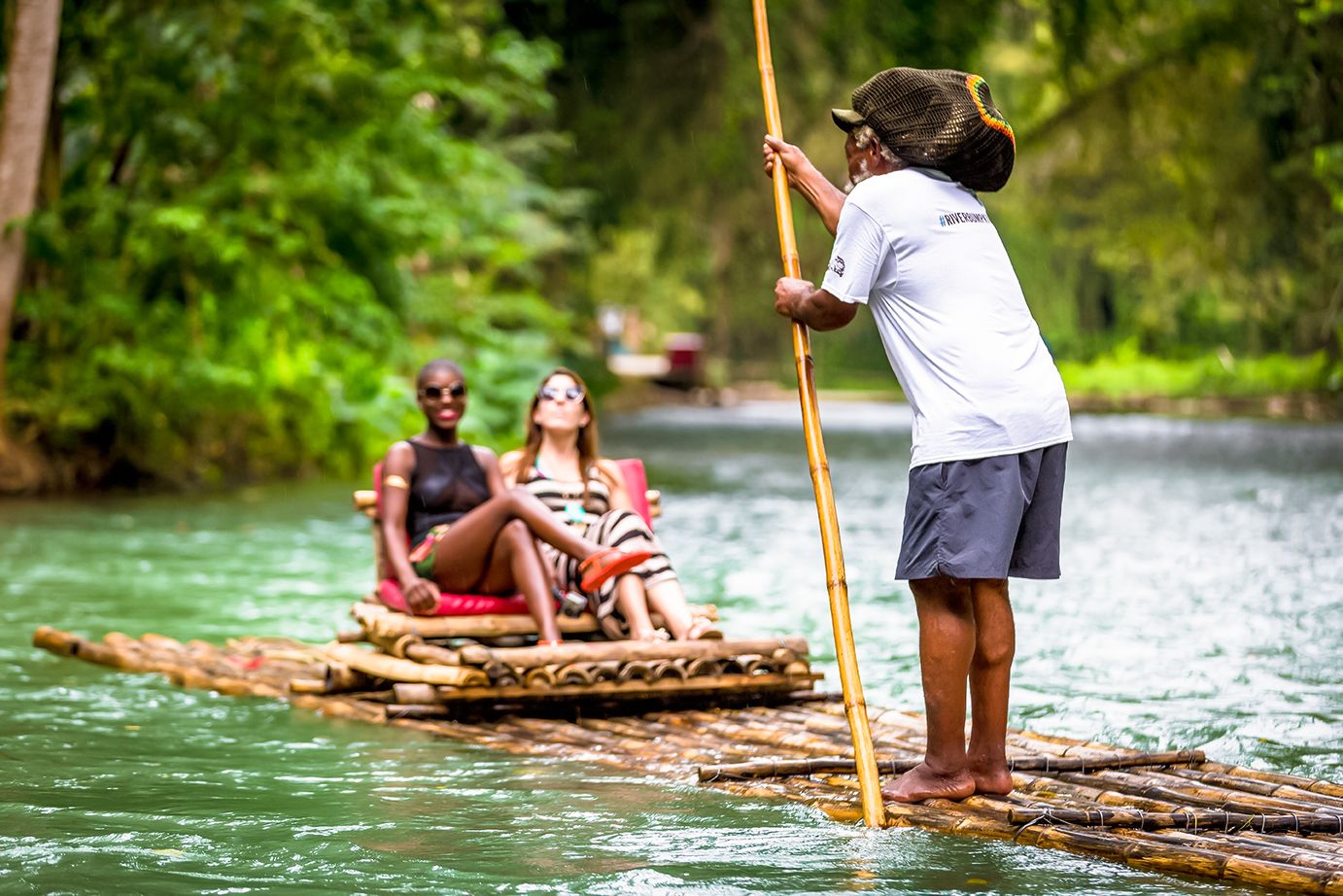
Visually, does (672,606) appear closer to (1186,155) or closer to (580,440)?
(580,440)

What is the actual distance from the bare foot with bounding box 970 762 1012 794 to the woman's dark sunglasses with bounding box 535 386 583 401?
332 centimetres

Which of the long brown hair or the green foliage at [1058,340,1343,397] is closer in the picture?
the long brown hair

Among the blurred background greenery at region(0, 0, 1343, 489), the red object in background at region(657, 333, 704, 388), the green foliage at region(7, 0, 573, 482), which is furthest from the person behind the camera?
the red object in background at region(657, 333, 704, 388)

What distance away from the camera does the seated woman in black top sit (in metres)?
7.66

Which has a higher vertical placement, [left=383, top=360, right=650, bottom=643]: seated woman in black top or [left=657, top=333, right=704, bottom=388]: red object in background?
[left=657, top=333, right=704, bottom=388]: red object in background

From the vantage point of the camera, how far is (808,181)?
592cm

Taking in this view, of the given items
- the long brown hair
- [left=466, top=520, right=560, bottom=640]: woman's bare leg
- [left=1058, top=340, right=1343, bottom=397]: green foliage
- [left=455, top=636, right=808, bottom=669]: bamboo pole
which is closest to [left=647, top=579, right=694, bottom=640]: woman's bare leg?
[left=455, top=636, right=808, bottom=669]: bamboo pole

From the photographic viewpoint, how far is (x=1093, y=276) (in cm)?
4544

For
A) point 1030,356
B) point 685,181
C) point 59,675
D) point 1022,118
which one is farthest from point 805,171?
point 1022,118

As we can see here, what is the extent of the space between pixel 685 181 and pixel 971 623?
74.3 ft

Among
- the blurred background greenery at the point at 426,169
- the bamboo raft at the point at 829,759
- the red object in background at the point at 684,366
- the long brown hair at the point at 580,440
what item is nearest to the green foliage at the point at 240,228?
the blurred background greenery at the point at 426,169

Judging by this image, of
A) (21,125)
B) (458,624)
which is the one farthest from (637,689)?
(21,125)

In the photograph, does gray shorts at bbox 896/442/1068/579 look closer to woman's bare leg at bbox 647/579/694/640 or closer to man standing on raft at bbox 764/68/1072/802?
man standing on raft at bbox 764/68/1072/802

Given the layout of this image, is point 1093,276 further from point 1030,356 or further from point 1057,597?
point 1030,356
